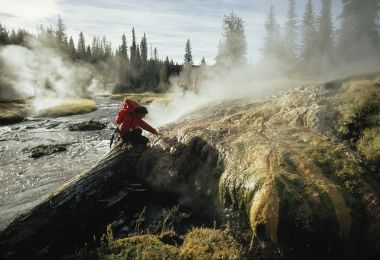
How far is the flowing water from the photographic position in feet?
31.2

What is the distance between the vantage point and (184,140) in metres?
9.06

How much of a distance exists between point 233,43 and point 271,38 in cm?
1594

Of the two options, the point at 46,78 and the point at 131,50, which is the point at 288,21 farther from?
the point at 131,50

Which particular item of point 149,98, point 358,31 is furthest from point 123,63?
point 358,31

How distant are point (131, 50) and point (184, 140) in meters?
113

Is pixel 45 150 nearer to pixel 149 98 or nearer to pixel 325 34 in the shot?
pixel 149 98

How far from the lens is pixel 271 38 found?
67.4 m

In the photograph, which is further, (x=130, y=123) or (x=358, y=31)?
(x=358, y=31)

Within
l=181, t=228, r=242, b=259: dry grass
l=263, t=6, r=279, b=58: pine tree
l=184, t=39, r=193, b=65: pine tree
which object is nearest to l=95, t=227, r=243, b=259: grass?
l=181, t=228, r=242, b=259: dry grass

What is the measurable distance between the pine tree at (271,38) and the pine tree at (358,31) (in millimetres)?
21946

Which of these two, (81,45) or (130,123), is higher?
(81,45)

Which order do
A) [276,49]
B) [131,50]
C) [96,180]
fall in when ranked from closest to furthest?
1. [96,180]
2. [276,49]
3. [131,50]

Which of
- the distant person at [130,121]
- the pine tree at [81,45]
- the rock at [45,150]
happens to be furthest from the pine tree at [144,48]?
A: the distant person at [130,121]

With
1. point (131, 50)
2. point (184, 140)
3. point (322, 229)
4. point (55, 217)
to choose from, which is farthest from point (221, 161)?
point (131, 50)
